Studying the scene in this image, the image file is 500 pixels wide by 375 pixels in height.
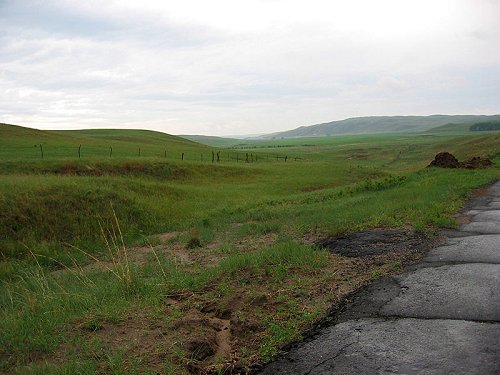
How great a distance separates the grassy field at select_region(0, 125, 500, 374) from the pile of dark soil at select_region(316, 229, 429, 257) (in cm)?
48

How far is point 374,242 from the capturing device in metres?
10.0

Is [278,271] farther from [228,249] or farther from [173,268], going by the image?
[228,249]

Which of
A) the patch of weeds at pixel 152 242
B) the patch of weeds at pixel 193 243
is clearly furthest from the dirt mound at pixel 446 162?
the patch of weeds at pixel 193 243

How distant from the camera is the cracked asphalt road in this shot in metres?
4.59

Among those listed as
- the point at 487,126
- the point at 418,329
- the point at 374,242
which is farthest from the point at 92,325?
the point at 487,126

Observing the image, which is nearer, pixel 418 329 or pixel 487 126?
pixel 418 329

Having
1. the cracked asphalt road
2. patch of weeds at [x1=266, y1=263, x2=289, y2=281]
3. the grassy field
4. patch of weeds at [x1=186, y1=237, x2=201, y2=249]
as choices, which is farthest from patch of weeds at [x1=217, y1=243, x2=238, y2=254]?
the cracked asphalt road

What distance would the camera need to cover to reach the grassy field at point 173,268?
5336mm

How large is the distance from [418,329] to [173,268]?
218 inches

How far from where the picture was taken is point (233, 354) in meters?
5.16

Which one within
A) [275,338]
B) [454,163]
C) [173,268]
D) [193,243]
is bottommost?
[193,243]

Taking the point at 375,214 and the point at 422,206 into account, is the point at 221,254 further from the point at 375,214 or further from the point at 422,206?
the point at 422,206

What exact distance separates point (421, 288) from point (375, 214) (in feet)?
21.4

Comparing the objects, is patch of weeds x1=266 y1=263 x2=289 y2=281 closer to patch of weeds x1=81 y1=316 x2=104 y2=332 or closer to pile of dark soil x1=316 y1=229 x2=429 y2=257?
pile of dark soil x1=316 y1=229 x2=429 y2=257
